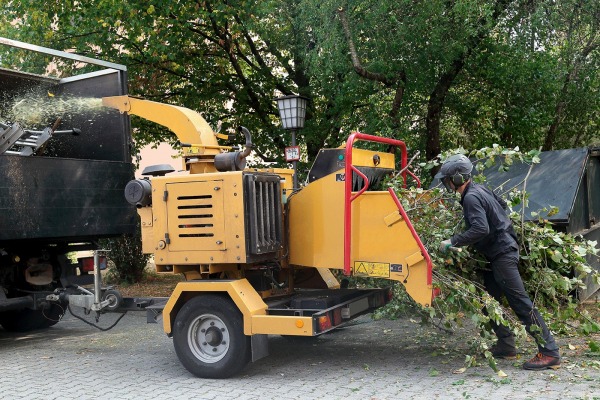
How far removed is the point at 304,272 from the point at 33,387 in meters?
2.86

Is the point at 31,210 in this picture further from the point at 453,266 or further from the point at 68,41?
the point at 68,41

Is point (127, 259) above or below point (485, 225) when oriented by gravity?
below

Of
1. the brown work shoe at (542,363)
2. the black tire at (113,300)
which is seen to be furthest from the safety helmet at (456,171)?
the black tire at (113,300)

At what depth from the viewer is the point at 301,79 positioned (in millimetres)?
14789

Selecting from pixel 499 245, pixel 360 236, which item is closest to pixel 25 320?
pixel 360 236

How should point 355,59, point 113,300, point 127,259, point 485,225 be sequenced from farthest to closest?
point 127,259, point 355,59, point 113,300, point 485,225

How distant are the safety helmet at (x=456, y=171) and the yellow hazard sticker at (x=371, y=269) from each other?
3.22 ft

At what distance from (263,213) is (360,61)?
5.01 m

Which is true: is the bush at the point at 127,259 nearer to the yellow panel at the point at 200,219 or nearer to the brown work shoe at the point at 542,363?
the yellow panel at the point at 200,219

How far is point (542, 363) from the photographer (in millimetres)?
6281

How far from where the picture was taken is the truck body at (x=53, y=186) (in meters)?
7.90

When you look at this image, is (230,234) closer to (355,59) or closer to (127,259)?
(355,59)

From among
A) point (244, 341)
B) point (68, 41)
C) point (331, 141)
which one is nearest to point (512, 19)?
point (331, 141)

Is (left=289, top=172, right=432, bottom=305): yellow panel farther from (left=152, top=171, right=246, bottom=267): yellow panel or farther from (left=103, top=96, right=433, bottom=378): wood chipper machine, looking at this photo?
(left=152, top=171, right=246, bottom=267): yellow panel
